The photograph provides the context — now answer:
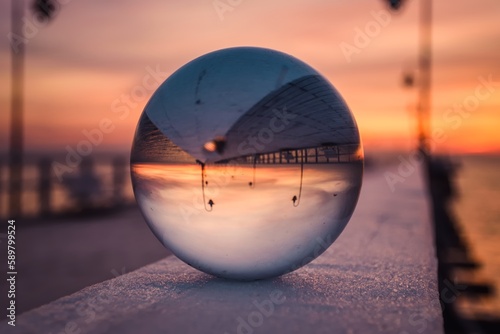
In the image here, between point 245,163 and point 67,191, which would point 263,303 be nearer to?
point 245,163

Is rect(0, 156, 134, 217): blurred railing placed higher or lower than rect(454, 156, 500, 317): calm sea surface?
higher

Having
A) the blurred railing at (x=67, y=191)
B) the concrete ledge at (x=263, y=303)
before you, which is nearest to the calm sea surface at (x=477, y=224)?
the blurred railing at (x=67, y=191)

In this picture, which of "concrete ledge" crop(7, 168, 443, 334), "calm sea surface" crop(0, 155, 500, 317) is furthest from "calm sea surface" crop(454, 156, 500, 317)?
"concrete ledge" crop(7, 168, 443, 334)

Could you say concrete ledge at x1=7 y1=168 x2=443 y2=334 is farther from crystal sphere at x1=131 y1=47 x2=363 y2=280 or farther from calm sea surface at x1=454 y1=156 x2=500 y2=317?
calm sea surface at x1=454 y1=156 x2=500 y2=317

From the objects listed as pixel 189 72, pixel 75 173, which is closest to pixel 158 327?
pixel 189 72

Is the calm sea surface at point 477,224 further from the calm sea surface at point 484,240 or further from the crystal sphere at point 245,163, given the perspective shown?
the crystal sphere at point 245,163

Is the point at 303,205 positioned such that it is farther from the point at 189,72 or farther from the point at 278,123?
the point at 189,72
